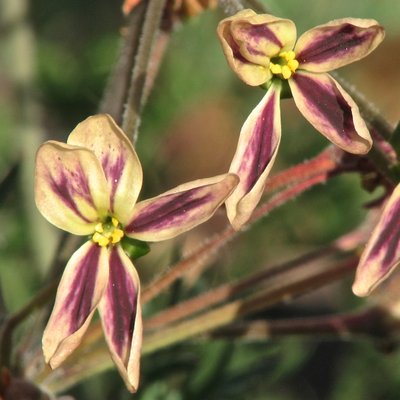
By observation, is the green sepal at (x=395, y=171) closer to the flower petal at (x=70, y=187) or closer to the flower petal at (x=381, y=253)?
the flower petal at (x=381, y=253)

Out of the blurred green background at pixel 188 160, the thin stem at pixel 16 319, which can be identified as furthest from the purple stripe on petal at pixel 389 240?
the blurred green background at pixel 188 160

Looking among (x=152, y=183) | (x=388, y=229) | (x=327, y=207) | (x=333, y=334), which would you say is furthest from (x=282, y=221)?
(x=388, y=229)

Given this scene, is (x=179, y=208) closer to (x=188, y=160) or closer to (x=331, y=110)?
(x=331, y=110)

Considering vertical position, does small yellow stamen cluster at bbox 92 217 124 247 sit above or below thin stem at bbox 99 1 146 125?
below

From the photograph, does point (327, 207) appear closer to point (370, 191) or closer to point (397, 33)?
point (397, 33)

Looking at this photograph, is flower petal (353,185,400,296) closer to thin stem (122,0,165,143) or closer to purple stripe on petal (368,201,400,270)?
purple stripe on petal (368,201,400,270)

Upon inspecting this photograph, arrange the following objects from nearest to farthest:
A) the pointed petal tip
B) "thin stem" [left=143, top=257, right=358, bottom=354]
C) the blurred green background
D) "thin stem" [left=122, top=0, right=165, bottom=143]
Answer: the pointed petal tip → "thin stem" [left=122, top=0, right=165, bottom=143] → "thin stem" [left=143, top=257, right=358, bottom=354] → the blurred green background

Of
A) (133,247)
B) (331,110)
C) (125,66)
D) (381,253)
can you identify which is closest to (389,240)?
(381,253)

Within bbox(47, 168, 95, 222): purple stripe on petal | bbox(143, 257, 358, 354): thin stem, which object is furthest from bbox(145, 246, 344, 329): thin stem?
bbox(47, 168, 95, 222): purple stripe on petal
